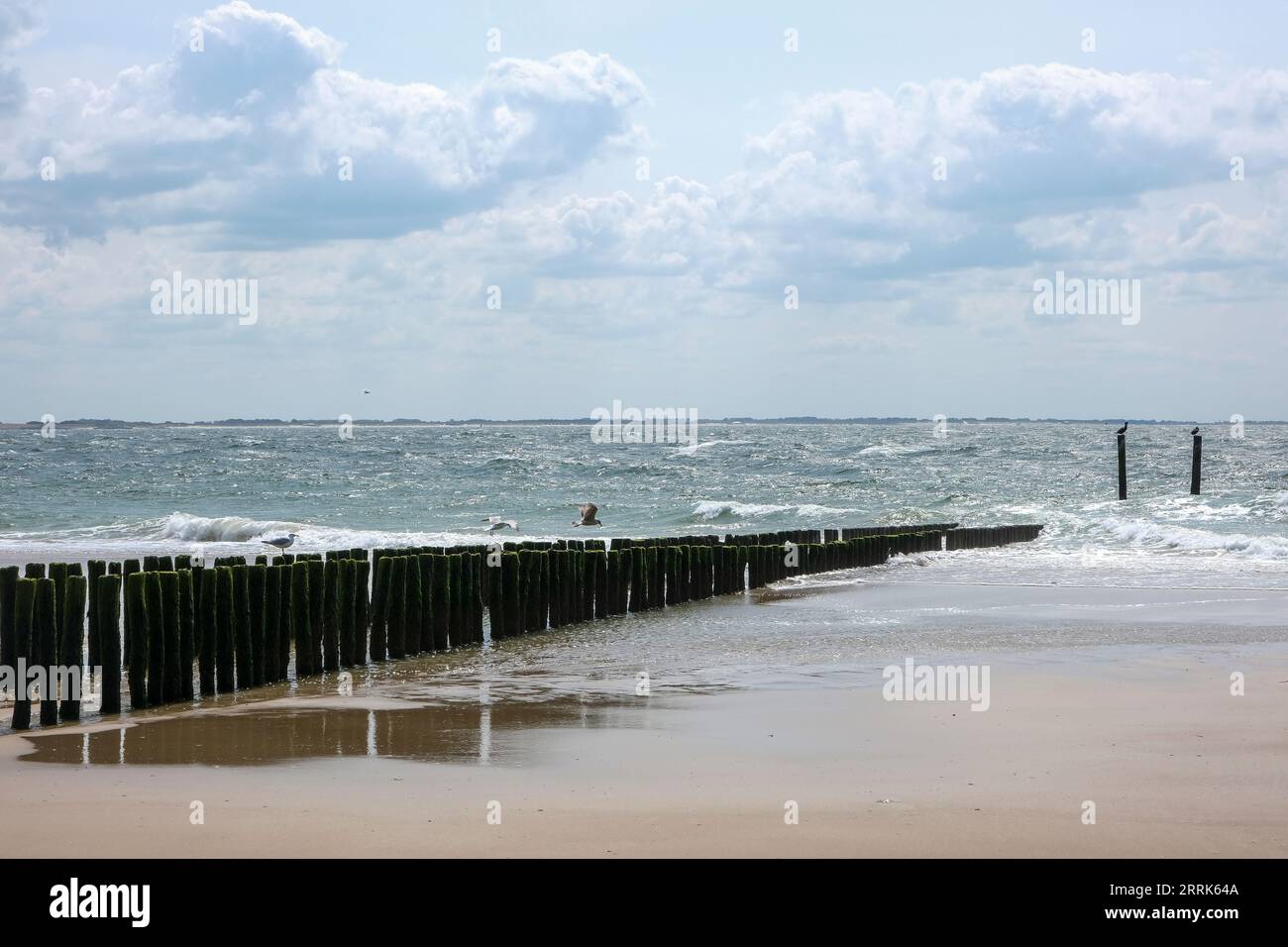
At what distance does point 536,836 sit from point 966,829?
6.76 feet

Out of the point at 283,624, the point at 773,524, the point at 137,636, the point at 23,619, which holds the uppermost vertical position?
the point at 23,619

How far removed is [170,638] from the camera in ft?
33.3

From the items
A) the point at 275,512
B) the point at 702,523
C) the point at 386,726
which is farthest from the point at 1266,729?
the point at 275,512

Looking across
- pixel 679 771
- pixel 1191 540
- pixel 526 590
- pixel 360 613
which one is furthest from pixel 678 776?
pixel 1191 540

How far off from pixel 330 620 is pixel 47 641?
303 cm

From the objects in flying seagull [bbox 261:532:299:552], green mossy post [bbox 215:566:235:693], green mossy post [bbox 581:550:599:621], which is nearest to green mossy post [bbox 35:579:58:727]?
green mossy post [bbox 215:566:235:693]

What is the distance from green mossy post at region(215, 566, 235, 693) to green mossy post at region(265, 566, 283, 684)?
0.44 metres

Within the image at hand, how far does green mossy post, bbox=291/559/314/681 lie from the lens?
37.8ft

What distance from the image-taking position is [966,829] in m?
6.23

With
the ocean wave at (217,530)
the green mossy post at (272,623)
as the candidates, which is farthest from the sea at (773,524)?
the green mossy post at (272,623)

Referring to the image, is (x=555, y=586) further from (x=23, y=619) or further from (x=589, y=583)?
(x=23, y=619)

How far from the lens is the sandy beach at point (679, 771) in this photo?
605 centimetres

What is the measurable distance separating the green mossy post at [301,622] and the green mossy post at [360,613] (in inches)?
27.2
